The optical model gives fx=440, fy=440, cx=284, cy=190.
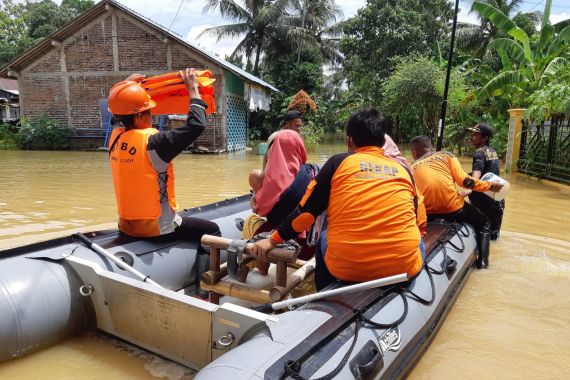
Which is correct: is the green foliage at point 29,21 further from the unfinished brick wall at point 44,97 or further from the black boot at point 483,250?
the black boot at point 483,250

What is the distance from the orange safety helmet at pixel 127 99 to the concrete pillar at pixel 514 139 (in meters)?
10.2

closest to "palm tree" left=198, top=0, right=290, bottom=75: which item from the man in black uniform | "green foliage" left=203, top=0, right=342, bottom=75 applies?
"green foliage" left=203, top=0, right=342, bottom=75

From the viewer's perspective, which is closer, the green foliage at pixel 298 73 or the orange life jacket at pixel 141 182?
the orange life jacket at pixel 141 182

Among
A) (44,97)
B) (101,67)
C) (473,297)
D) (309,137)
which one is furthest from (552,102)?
(44,97)

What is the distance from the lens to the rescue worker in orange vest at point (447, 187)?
4.12 meters

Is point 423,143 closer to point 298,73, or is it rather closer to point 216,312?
point 216,312

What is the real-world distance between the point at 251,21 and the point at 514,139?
15302 mm

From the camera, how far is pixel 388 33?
2000 centimetres

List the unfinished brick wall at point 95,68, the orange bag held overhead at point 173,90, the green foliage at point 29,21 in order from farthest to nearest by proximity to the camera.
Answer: the green foliage at point 29,21, the unfinished brick wall at point 95,68, the orange bag held overhead at point 173,90

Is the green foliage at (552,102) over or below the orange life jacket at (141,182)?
over

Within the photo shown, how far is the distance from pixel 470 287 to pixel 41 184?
309 inches

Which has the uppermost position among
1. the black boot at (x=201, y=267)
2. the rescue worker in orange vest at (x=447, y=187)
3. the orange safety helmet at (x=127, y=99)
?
the orange safety helmet at (x=127, y=99)

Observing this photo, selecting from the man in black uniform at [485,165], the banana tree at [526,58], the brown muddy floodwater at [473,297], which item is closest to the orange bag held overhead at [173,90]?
the brown muddy floodwater at [473,297]

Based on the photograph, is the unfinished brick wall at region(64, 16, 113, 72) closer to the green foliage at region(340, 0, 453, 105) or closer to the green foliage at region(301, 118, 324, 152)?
the green foliage at region(301, 118, 324, 152)
